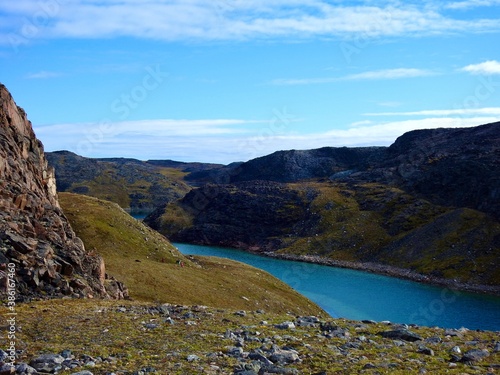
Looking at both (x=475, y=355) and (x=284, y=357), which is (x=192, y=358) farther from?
(x=475, y=355)

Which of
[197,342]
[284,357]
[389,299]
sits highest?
[284,357]

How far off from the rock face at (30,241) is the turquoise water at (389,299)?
186 feet

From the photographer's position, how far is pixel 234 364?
19.7 m

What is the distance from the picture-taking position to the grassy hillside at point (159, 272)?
198 feet

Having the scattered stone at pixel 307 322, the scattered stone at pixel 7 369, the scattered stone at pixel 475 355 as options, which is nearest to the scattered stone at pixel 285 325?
the scattered stone at pixel 307 322

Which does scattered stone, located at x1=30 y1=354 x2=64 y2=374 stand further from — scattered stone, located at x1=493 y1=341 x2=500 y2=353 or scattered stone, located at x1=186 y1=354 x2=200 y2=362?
scattered stone, located at x1=493 y1=341 x2=500 y2=353

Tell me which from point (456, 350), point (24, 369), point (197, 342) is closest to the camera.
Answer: point (24, 369)

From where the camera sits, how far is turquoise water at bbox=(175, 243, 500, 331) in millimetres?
88438

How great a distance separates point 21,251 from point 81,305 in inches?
246

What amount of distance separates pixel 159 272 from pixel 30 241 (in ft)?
106

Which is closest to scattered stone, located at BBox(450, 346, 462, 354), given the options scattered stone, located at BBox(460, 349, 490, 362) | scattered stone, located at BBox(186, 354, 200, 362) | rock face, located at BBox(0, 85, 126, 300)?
scattered stone, located at BBox(460, 349, 490, 362)

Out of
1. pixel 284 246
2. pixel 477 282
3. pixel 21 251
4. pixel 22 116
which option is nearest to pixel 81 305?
pixel 21 251

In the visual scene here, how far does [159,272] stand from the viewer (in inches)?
2616

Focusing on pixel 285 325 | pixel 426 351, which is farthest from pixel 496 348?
pixel 285 325
